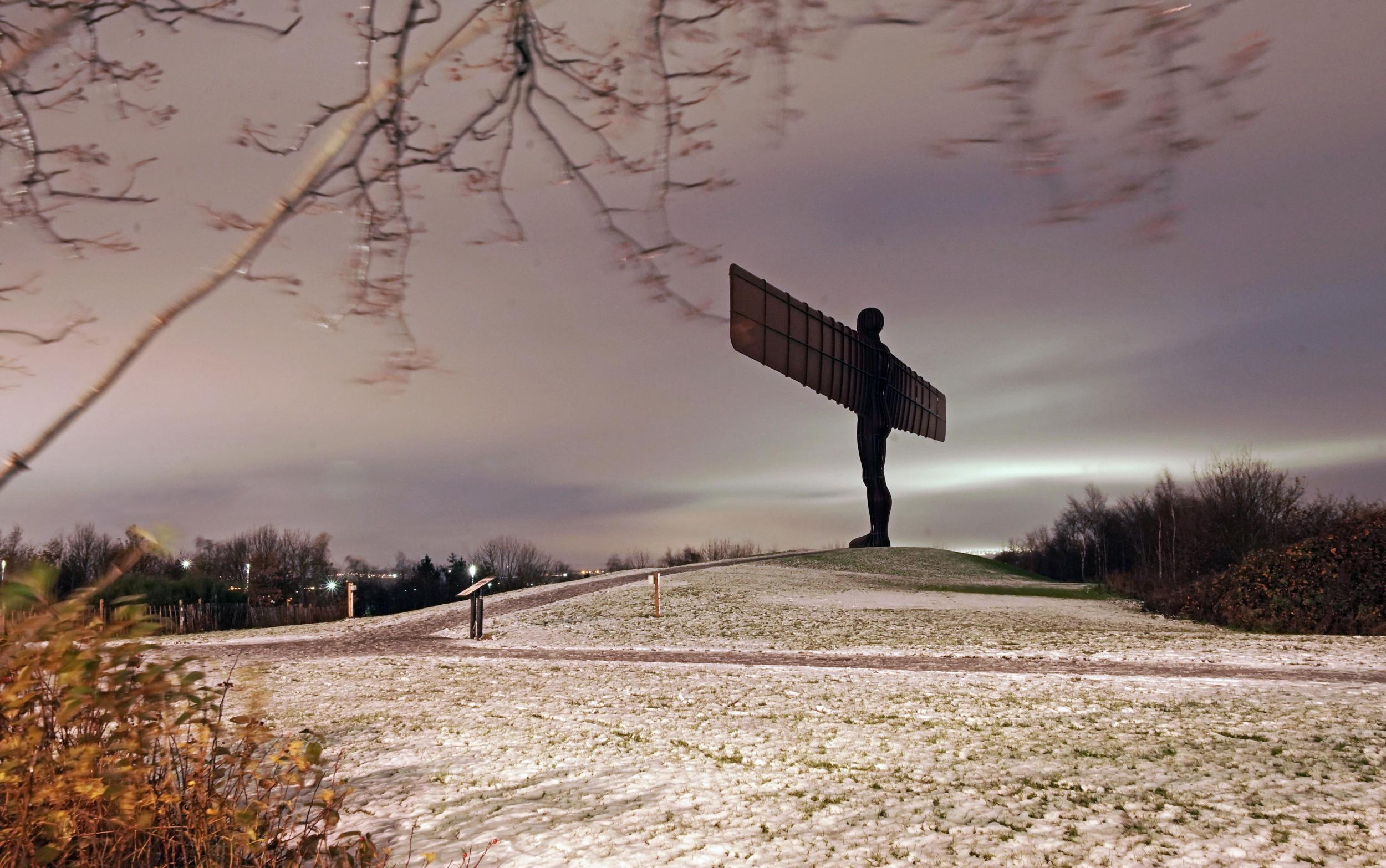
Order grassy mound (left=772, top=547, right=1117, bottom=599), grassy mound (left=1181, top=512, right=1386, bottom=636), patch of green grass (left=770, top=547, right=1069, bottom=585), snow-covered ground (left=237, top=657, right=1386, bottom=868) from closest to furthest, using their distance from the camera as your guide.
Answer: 1. snow-covered ground (left=237, top=657, right=1386, bottom=868)
2. grassy mound (left=1181, top=512, right=1386, bottom=636)
3. grassy mound (left=772, top=547, right=1117, bottom=599)
4. patch of green grass (left=770, top=547, right=1069, bottom=585)

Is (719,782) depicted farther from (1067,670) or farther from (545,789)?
(1067,670)

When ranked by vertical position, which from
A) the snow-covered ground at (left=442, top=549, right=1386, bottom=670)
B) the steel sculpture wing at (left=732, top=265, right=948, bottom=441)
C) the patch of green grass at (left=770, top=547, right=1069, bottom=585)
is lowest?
the snow-covered ground at (left=442, top=549, right=1386, bottom=670)

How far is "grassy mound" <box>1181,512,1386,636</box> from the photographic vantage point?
15.0 m

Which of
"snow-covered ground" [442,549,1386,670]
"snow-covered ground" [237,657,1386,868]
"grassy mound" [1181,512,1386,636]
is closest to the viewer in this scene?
"snow-covered ground" [237,657,1386,868]

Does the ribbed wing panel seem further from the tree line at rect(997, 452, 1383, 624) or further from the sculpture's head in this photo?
the tree line at rect(997, 452, 1383, 624)

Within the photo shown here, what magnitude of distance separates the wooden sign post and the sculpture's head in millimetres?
19565

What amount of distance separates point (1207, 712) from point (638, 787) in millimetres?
5680

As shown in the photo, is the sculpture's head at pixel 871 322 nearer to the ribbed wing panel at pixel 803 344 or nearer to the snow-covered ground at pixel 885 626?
the ribbed wing panel at pixel 803 344

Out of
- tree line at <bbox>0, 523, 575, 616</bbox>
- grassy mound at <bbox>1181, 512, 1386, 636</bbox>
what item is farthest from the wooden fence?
grassy mound at <bbox>1181, 512, 1386, 636</bbox>

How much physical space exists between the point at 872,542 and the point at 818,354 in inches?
396

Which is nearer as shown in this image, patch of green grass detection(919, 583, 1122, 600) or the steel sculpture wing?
the steel sculpture wing

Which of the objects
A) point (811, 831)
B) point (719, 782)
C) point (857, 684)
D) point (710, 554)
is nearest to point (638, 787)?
point (719, 782)

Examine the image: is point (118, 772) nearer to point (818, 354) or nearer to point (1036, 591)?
point (818, 354)

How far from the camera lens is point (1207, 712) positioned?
7.89 m
